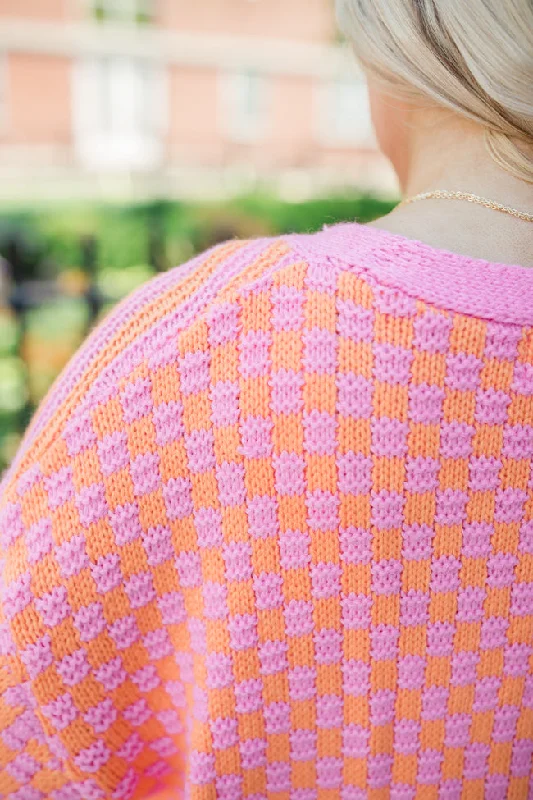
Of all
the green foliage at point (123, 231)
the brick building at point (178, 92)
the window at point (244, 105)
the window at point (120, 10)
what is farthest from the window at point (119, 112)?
the green foliage at point (123, 231)

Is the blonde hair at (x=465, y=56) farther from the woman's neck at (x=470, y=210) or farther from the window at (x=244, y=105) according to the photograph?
the window at (x=244, y=105)

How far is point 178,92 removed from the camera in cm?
1719

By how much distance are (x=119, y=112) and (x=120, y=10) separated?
88.6 inches

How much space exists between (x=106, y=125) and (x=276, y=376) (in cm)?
1820

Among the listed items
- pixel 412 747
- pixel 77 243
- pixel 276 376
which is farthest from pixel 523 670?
pixel 77 243

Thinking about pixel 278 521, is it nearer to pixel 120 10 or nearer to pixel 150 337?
pixel 150 337

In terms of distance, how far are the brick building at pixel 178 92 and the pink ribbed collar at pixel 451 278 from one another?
15.1 meters

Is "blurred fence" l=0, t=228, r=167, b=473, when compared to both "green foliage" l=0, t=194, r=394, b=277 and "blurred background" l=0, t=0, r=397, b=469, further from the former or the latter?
"blurred background" l=0, t=0, r=397, b=469

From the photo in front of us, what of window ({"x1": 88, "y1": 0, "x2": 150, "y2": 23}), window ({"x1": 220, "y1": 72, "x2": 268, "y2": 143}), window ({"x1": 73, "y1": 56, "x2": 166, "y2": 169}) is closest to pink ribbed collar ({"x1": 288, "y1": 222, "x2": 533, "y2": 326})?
window ({"x1": 73, "y1": 56, "x2": 166, "y2": 169})

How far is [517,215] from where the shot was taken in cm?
88

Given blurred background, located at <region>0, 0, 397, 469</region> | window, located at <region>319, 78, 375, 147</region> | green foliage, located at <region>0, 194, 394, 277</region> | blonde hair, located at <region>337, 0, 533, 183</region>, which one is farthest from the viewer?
window, located at <region>319, 78, 375, 147</region>

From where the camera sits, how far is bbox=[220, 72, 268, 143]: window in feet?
57.0

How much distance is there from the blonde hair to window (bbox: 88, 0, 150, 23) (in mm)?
17649

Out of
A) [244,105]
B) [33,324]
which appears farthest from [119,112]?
[33,324]
